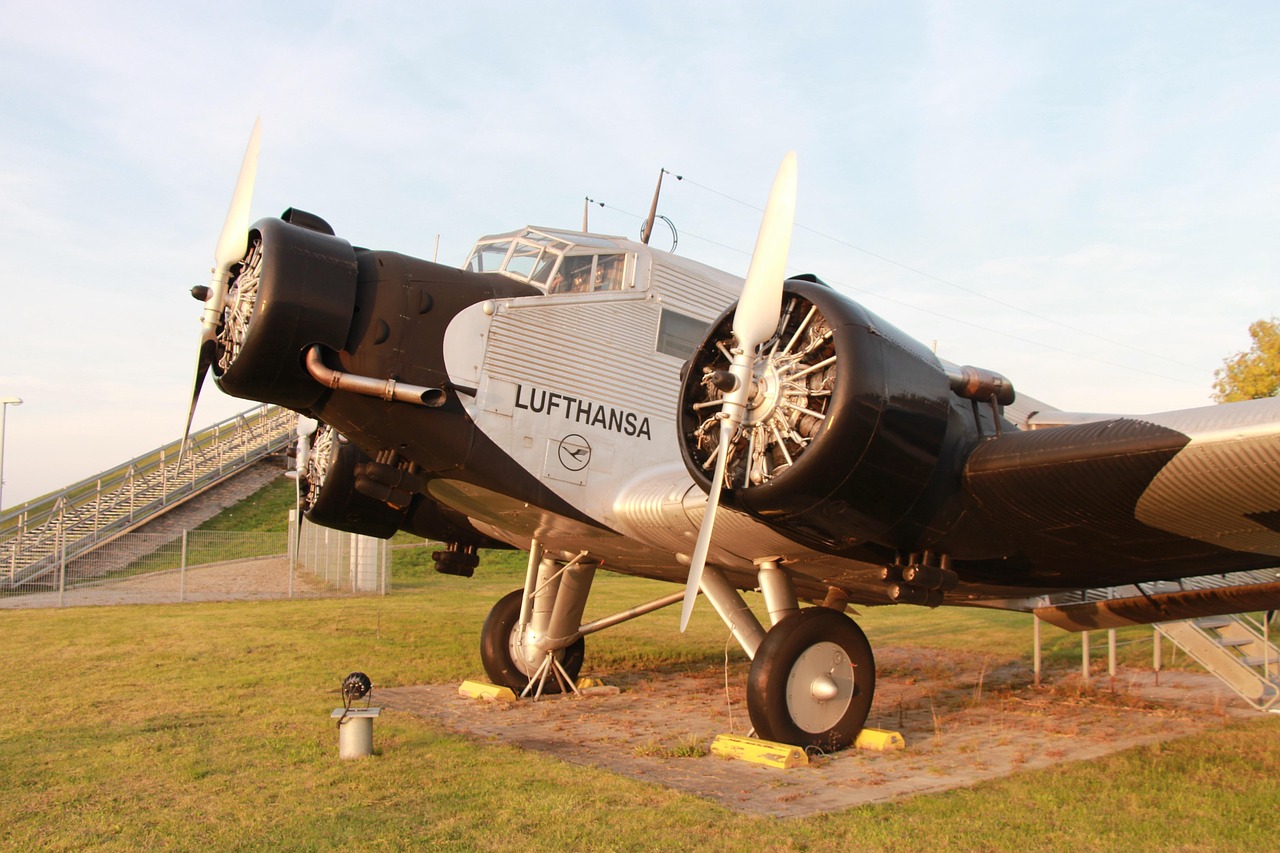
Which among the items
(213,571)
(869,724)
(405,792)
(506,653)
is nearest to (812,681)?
(869,724)

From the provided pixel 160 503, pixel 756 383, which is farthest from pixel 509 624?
pixel 160 503

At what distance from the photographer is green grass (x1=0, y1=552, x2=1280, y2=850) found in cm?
472

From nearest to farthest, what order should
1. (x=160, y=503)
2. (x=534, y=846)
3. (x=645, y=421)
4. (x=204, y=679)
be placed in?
1. (x=534, y=846)
2. (x=645, y=421)
3. (x=204, y=679)
4. (x=160, y=503)

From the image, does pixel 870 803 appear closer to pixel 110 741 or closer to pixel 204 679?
pixel 110 741

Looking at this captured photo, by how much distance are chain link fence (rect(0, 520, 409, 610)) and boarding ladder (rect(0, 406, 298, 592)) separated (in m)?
0.69

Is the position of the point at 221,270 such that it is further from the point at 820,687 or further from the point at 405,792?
the point at 820,687

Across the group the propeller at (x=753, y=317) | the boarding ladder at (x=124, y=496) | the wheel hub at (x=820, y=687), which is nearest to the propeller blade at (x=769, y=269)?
the propeller at (x=753, y=317)

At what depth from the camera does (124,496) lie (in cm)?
3309

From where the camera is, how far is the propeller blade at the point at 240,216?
289 inches

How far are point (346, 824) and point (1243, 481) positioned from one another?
16.9ft

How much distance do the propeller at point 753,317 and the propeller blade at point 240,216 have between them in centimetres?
397

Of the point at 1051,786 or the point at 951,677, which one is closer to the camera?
the point at 1051,786

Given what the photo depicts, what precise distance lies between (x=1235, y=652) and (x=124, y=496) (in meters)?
33.4

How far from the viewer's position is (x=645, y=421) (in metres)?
8.50
